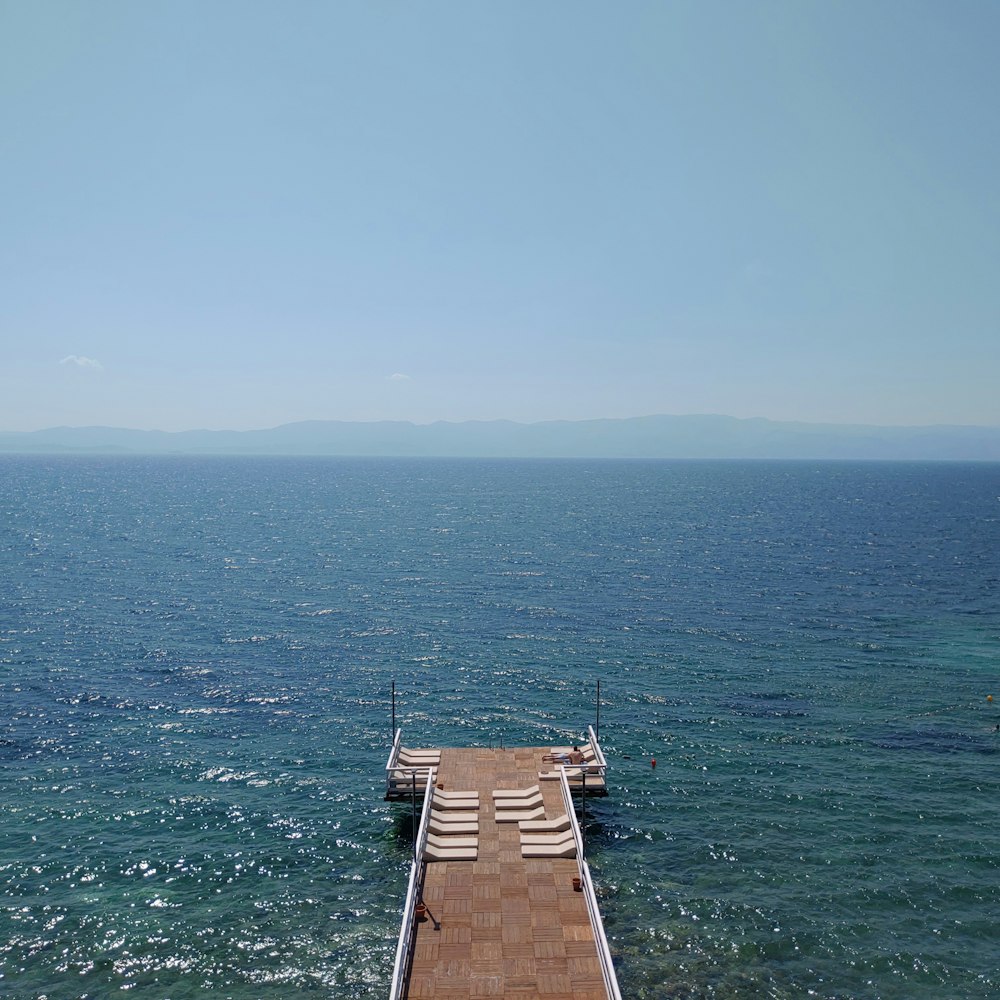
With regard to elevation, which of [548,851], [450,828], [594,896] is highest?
[594,896]

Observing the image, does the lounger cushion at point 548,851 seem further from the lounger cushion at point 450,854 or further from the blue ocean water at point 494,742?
the blue ocean water at point 494,742

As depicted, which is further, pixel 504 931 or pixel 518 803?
pixel 518 803

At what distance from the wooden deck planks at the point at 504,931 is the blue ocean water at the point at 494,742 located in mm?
3370

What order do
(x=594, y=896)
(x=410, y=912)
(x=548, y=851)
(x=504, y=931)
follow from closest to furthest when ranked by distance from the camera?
(x=504, y=931) < (x=410, y=912) < (x=594, y=896) < (x=548, y=851)

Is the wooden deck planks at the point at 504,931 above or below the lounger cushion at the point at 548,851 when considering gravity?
below

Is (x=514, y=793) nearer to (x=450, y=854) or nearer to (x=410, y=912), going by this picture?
(x=450, y=854)

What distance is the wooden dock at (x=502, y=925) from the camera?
2475 cm

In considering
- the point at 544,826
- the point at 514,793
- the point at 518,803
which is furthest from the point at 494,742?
the point at 544,826

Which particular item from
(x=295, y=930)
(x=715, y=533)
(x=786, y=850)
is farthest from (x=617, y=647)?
(x=715, y=533)

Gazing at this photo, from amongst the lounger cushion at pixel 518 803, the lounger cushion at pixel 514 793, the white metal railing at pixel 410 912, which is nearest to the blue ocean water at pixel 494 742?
the white metal railing at pixel 410 912

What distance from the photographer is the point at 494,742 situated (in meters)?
49.7

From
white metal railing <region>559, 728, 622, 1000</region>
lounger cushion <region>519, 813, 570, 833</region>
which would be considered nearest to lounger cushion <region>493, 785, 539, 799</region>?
white metal railing <region>559, 728, 622, 1000</region>

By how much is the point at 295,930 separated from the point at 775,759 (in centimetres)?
3055

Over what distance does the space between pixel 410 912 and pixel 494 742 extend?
2231 centimetres
